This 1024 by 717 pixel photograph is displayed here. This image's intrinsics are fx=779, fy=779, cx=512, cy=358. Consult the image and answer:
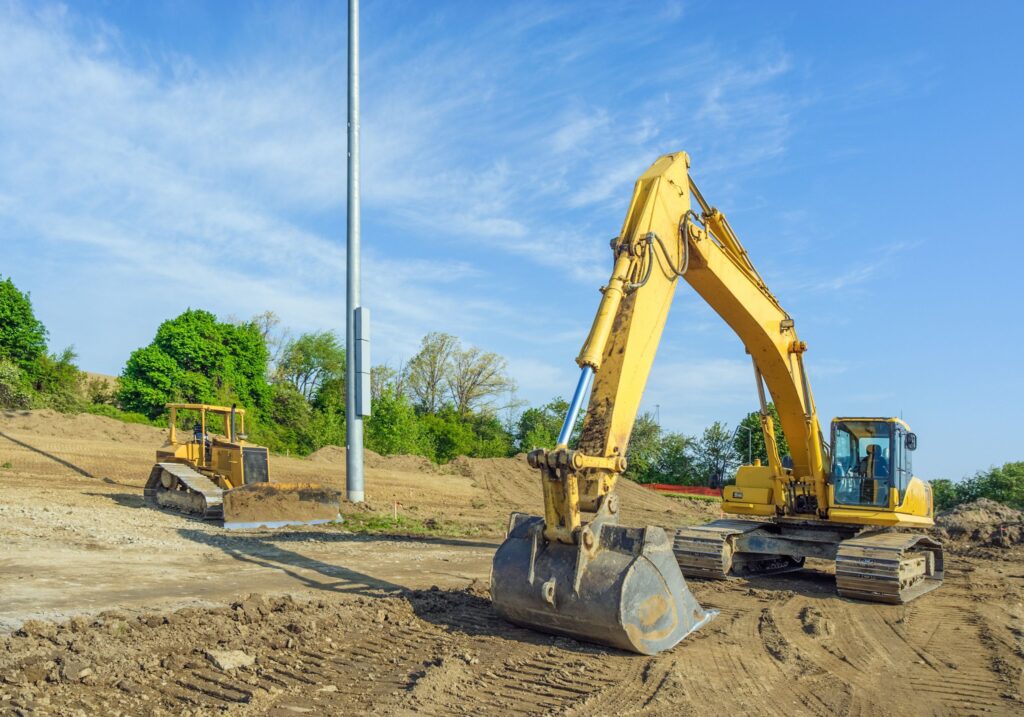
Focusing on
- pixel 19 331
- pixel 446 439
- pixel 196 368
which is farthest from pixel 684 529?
pixel 196 368

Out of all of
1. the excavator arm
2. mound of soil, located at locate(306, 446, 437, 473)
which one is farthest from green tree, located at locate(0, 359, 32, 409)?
the excavator arm

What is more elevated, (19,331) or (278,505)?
(19,331)

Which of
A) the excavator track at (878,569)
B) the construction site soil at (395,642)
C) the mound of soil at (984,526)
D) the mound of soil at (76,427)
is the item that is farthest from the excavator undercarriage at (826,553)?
the mound of soil at (76,427)

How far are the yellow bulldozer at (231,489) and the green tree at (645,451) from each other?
3187cm

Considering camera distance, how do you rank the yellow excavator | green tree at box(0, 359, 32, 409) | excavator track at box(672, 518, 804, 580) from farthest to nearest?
green tree at box(0, 359, 32, 409)
excavator track at box(672, 518, 804, 580)
the yellow excavator

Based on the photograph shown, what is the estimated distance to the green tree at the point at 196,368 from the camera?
3972cm

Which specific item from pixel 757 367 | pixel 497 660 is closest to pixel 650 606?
pixel 497 660

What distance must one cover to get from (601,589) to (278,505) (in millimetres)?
10615

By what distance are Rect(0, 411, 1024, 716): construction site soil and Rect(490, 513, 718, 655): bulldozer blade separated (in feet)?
0.67

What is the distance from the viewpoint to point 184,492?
54.4 ft

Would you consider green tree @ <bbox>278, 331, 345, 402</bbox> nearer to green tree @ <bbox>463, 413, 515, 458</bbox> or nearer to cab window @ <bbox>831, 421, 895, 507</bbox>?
green tree @ <bbox>463, 413, 515, 458</bbox>

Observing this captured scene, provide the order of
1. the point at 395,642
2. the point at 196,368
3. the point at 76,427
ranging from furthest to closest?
the point at 196,368 → the point at 76,427 → the point at 395,642

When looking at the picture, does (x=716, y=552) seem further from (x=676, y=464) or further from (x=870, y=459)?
(x=676, y=464)

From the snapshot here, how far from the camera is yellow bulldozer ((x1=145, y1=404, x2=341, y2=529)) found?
1489cm
